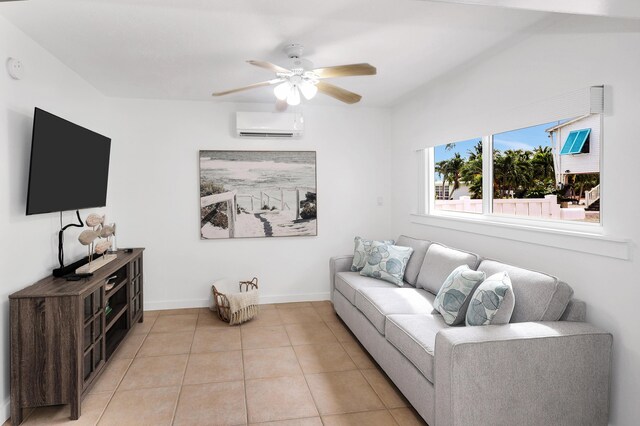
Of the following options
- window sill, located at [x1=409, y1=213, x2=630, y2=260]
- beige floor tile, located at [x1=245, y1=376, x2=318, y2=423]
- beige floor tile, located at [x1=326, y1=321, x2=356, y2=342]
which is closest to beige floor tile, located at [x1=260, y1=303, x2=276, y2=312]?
beige floor tile, located at [x1=326, y1=321, x2=356, y2=342]

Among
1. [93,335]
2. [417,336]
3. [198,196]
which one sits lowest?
[93,335]

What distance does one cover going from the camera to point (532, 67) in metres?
2.87

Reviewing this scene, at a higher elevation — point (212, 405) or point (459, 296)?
point (459, 296)

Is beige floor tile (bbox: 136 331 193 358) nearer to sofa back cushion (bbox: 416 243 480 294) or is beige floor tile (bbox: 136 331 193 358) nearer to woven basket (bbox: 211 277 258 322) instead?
woven basket (bbox: 211 277 258 322)

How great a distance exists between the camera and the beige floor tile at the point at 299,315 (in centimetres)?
440

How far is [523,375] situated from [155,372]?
2590 millimetres

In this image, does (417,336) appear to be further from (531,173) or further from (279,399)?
(531,173)

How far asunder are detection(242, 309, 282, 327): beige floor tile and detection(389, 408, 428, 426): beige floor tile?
6.39ft

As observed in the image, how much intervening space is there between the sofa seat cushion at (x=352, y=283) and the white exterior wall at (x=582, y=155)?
1.76m

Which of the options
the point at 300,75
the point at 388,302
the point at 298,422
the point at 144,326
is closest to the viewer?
the point at 298,422

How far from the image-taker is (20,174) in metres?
2.72

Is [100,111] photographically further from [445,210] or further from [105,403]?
[445,210]

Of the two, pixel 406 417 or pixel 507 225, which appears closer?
pixel 406 417

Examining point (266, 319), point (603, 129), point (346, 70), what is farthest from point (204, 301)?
point (603, 129)
